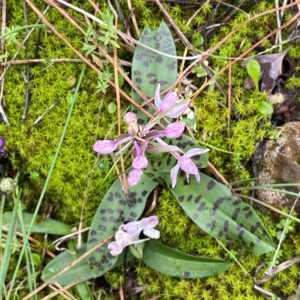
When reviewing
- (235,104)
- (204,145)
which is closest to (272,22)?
(235,104)

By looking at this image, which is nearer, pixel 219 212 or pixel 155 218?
pixel 155 218

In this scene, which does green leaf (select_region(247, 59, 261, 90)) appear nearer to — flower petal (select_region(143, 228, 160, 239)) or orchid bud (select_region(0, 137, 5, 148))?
flower petal (select_region(143, 228, 160, 239))

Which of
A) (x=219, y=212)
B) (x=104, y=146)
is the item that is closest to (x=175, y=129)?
(x=104, y=146)

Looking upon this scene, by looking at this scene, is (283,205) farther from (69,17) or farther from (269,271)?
(69,17)

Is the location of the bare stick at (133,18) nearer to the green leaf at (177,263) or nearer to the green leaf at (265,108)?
the green leaf at (265,108)

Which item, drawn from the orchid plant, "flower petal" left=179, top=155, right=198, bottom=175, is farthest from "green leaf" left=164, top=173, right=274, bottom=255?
"flower petal" left=179, top=155, right=198, bottom=175

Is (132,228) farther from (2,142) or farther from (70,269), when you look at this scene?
(2,142)

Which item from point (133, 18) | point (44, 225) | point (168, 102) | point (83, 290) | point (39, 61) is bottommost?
point (83, 290)
